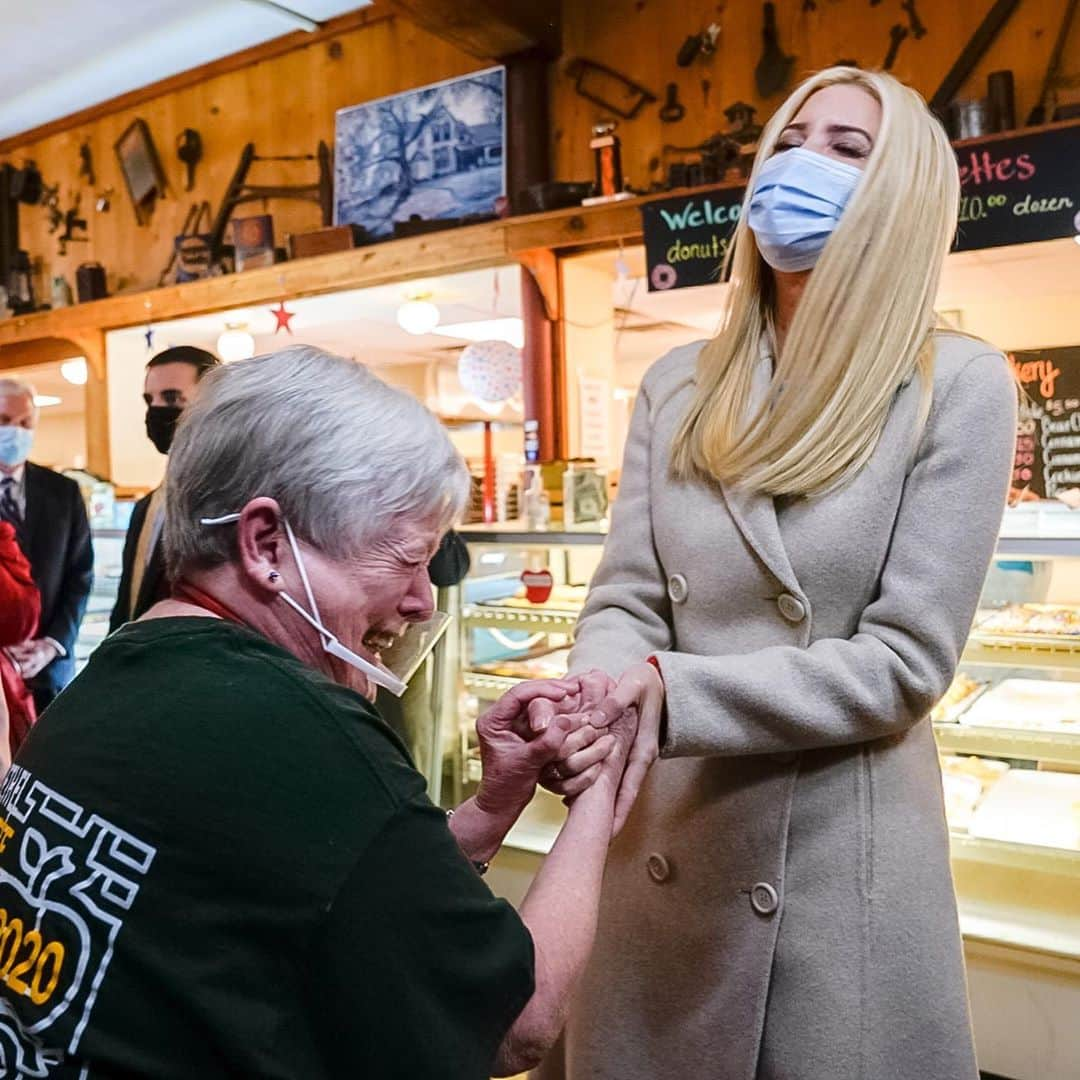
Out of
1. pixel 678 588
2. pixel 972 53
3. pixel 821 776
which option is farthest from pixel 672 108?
pixel 821 776

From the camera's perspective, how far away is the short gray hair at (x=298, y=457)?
117 cm

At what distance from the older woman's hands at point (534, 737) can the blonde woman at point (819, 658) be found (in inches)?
2.1

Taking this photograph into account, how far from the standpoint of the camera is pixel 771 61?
4.38m

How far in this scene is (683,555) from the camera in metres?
1.59

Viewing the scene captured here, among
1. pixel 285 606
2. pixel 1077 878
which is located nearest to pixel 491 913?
pixel 285 606

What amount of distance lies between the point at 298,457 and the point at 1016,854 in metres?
2.32

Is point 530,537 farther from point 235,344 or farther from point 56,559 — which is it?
point 235,344

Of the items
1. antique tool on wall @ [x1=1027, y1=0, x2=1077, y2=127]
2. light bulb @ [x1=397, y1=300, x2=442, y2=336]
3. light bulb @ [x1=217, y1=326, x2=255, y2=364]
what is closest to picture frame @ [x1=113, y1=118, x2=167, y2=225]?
light bulb @ [x1=217, y1=326, x2=255, y2=364]

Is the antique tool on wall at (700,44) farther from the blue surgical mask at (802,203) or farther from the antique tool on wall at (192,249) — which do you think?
the blue surgical mask at (802,203)

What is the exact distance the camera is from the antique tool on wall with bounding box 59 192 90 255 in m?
7.01

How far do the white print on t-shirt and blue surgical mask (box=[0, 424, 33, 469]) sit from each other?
12.4ft

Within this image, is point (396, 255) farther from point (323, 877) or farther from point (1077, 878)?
point (323, 877)

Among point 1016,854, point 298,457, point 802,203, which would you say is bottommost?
point 1016,854

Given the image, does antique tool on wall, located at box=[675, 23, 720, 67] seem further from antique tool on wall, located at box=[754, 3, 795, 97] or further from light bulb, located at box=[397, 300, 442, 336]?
light bulb, located at box=[397, 300, 442, 336]
